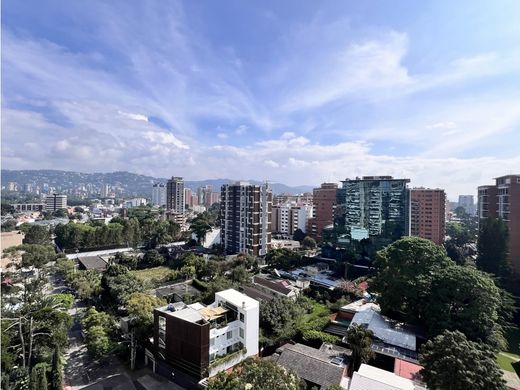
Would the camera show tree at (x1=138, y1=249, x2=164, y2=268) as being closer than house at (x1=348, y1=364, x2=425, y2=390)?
No

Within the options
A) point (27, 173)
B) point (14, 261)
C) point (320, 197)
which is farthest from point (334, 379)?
point (27, 173)

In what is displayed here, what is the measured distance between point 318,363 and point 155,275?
1881cm

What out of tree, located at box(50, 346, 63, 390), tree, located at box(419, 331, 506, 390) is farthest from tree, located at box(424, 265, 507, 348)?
tree, located at box(50, 346, 63, 390)

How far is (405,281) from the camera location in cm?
1638

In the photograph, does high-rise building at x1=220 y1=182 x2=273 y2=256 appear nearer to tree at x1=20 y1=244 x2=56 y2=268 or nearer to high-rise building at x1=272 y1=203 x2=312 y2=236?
high-rise building at x1=272 y1=203 x2=312 y2=236

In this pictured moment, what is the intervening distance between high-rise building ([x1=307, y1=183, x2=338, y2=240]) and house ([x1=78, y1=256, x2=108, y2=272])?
2720cm

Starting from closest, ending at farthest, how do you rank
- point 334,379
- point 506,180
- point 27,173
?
1. point 334,379
2. point 506,180
3. point 27,173

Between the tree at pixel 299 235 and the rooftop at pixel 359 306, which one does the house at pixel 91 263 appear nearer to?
the rooftop at pixel 359 306

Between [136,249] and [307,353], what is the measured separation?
2861cm

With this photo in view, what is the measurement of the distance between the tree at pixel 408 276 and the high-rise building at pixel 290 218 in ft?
97.1

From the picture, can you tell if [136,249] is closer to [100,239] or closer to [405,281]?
[100,239]

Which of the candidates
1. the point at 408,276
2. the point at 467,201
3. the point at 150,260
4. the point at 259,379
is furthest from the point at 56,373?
the point at 467,201

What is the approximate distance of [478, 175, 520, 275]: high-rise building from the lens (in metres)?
24.0

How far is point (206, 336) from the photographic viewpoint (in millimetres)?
11891
